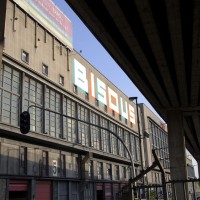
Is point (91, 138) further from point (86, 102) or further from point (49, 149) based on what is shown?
point (49, 149)

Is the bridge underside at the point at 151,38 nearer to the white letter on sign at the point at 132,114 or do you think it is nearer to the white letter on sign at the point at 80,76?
the white letter on sign at the point at 80,76

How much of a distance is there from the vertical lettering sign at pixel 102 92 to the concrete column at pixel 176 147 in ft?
59.8

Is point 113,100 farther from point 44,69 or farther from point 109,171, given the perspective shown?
point 44,69

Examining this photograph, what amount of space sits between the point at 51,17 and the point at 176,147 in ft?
70.8

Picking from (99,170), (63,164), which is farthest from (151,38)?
(99,170)

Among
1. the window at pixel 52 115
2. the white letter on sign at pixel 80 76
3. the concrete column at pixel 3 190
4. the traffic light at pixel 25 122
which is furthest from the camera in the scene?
the white letter on sign at pixel 80 76

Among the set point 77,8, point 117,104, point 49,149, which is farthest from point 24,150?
point 117,104

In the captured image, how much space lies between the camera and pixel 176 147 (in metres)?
29.6

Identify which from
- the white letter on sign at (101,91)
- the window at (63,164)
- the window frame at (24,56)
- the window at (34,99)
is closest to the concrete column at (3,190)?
the window at (34,99)

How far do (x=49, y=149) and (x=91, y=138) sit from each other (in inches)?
463

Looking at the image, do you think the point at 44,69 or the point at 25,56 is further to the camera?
the point at 44,69

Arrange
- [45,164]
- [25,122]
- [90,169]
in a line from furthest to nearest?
[90,169], [45,164], [25,122]

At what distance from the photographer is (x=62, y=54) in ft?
143

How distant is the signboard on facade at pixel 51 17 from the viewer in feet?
122
